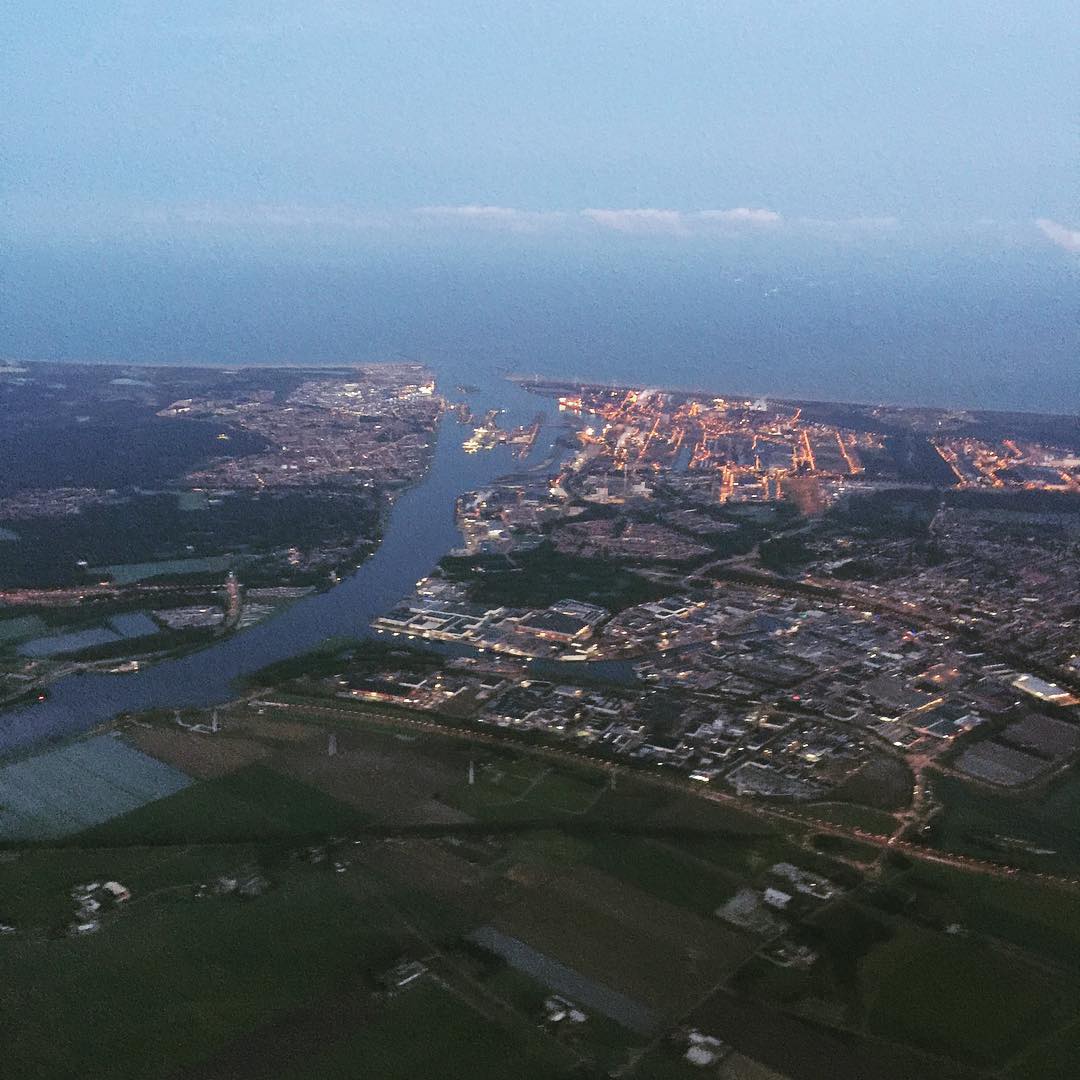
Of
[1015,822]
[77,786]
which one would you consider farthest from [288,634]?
[1015,822]

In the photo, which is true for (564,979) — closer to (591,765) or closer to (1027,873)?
(591,765)

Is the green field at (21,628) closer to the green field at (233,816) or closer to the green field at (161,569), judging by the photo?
the green field at (161,569)

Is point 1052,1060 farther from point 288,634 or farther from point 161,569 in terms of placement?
point 161,569

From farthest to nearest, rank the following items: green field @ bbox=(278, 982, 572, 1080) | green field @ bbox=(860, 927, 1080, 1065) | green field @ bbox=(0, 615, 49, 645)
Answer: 1. green field @ bbox=(0, 615, 49, 645)
2. green field @ bbox=(860, 927, 1080, 1065)
3. green field @ bbox=(278, 982, 572, 1080)

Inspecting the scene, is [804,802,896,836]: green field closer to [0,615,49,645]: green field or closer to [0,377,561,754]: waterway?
[0,377,561,754]: waterway

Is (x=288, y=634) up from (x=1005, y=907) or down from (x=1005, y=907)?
up

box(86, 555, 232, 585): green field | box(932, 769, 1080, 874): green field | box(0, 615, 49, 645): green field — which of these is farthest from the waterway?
box(932, 769, 1080, 874): green field
